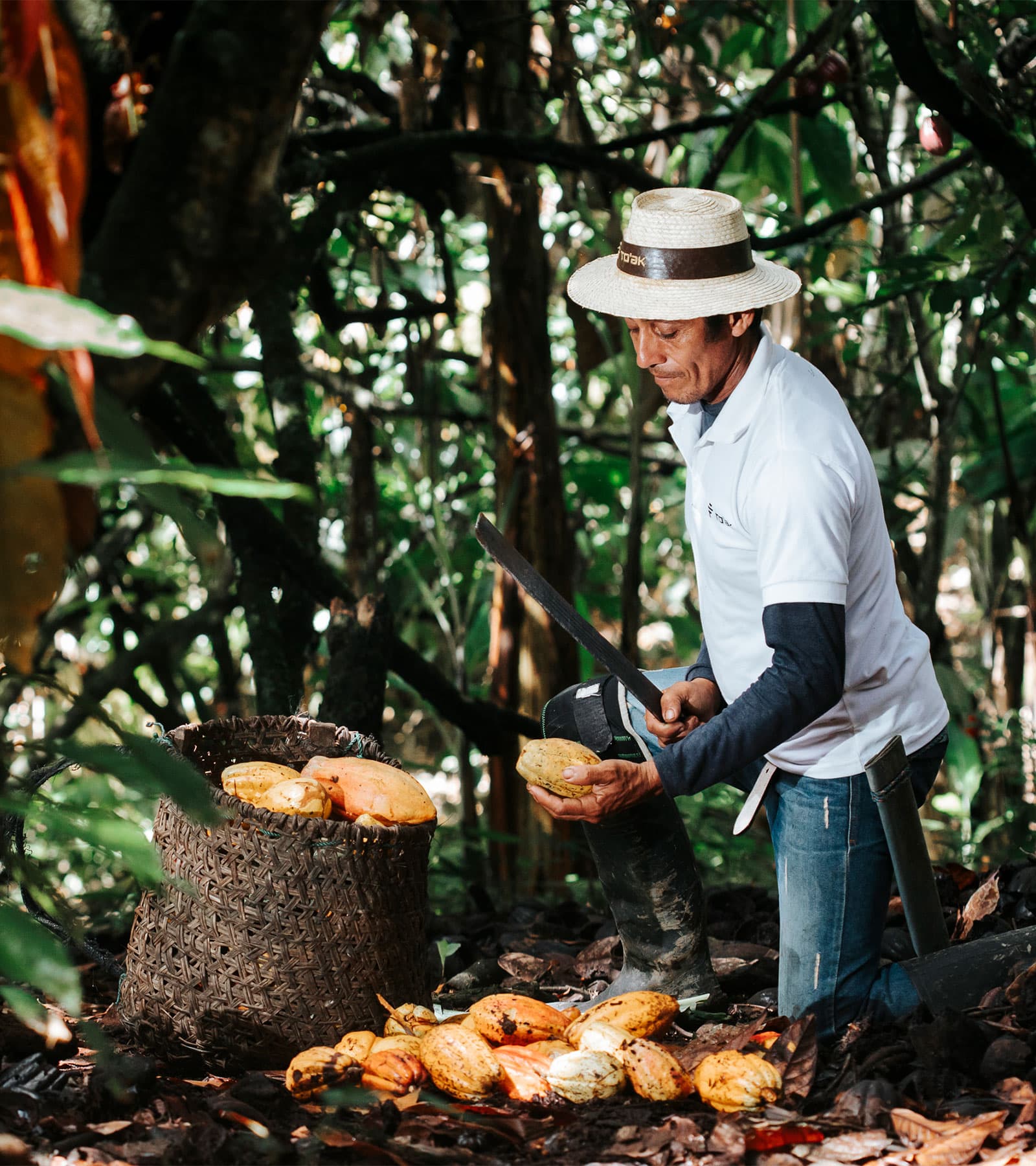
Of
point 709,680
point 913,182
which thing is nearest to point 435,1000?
point 709,680

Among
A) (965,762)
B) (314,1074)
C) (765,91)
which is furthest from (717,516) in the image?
(965,762)

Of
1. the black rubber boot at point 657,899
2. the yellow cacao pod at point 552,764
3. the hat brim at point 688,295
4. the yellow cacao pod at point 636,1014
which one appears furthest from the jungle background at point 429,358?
the yellow cacao pod at point 636,1014

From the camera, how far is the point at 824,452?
173 cm

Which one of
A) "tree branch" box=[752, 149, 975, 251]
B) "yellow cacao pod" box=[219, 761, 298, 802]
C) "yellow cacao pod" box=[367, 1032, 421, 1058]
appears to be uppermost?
"tree branch" box=[752, 149, 975, 251]

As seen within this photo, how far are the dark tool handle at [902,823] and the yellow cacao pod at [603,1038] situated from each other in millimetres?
485

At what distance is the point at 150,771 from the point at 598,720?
112 cm

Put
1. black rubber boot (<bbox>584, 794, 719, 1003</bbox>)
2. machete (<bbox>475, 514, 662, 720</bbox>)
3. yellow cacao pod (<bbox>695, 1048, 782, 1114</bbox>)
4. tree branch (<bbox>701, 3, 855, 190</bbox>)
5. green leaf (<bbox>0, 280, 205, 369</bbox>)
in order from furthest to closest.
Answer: tree branch (<bbox>701, 3, 855, 190</bbox>) → black rubber boot (<bbox>584, 794, 719, 1003</bbox>) → machete (<bbox>475, 514, 662, 720</bbox>) → yellow cacao pod (<bbox>695, 1048, 782, 1114</bbox>) → green leaf (<bbox>0, 280, 205, 369</bbox>)

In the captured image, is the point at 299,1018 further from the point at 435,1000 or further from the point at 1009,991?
the point at 1009,991

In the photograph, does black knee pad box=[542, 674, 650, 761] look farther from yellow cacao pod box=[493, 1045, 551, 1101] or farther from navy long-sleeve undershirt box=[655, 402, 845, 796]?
yellow cacao pod box=[493, 1045, 551, 1101]

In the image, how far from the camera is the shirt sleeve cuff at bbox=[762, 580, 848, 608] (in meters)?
1.66

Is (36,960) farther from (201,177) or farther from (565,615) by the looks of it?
(565,615)

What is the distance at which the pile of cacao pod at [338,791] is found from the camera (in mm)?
1731

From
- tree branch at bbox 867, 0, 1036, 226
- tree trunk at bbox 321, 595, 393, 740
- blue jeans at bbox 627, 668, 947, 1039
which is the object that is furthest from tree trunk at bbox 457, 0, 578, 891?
blue jeans at bbox 627, 668, 947, 1039

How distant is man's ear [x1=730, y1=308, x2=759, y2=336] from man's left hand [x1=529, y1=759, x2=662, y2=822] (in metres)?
0.64
